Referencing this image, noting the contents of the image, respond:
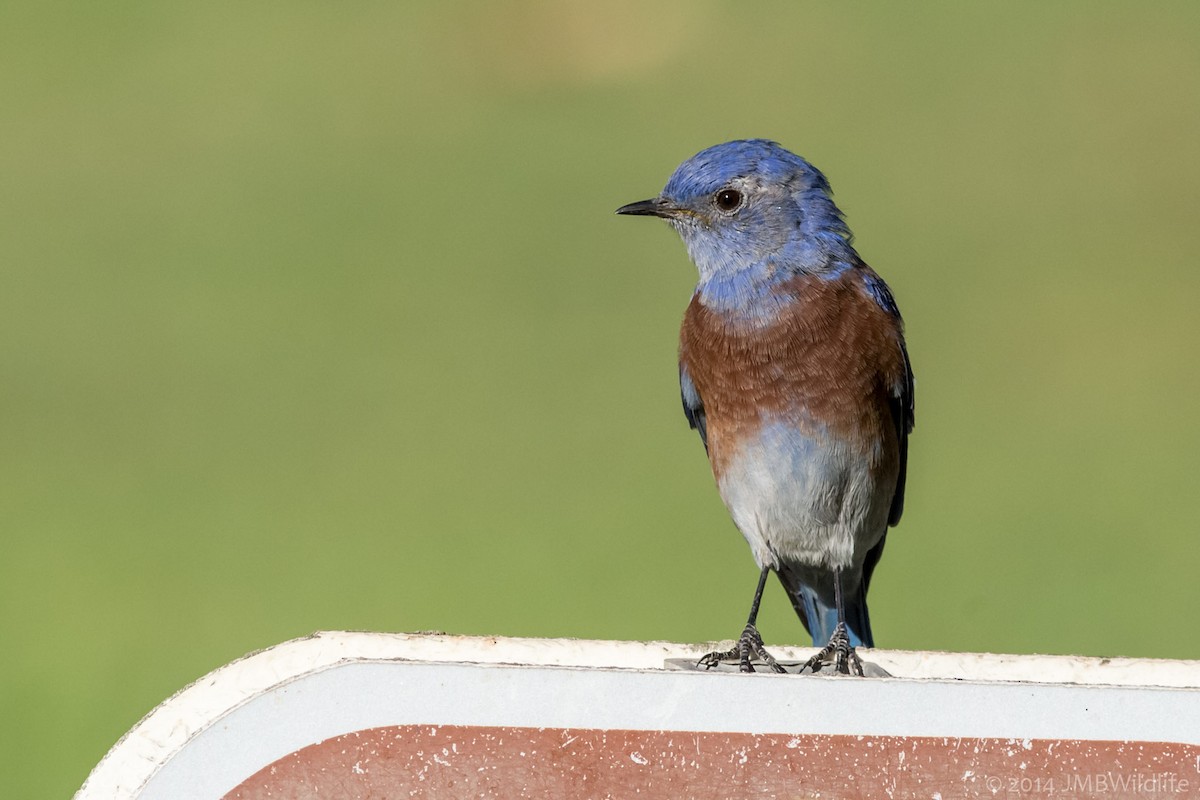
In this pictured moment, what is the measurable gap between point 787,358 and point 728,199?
0.46 m

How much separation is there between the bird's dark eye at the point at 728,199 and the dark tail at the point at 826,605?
3.38 ft

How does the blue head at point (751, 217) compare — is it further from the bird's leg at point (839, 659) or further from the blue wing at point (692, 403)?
the bird's leg at point (839, 659)

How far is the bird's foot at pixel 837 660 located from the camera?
8.32ft

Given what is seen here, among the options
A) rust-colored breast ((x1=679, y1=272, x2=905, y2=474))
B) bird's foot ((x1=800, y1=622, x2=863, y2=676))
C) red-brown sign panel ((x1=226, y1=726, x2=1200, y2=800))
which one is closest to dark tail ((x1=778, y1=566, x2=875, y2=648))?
rust-colored breast ((x1=679, y1=272, x2=905, y2=474))

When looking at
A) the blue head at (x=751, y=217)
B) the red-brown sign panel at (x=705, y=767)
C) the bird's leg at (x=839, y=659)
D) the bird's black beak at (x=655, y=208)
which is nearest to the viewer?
the red-brown sign panel at (x=705, y=767)

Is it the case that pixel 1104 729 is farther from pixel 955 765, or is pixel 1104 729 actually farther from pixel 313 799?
pixel 313 799

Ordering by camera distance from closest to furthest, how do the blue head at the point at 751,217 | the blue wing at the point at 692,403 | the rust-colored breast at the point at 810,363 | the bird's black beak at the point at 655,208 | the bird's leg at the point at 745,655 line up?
1. the bird's leg at the point at 745,655
2. the rust-colored breast at the point at 810,363
3. the blue head at the point at 751,217
4. the bird's black beak at the point at 655,208
5. the blue wing at the point at 692,403

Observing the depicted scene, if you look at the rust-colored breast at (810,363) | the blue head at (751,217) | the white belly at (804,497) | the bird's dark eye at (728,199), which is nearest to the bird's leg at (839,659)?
the white belly at (804,497)

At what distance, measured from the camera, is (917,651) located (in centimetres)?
248

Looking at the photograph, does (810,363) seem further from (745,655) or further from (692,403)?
(745,655)

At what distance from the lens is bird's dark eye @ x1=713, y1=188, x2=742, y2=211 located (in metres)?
3.53

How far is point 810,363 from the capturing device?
11.1 ft

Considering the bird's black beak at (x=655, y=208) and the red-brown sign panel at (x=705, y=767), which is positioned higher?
the bird's black beak at (x=655, y=208)

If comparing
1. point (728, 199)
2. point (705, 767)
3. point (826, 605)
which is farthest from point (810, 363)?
point (705, 767)
